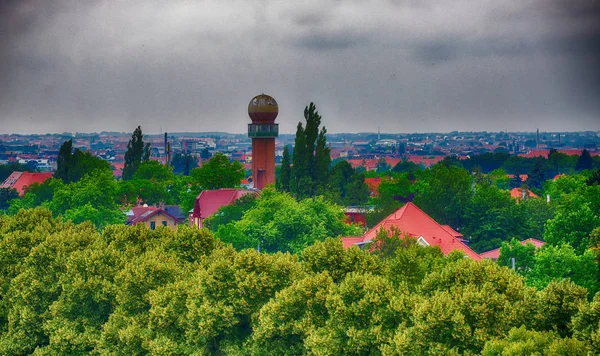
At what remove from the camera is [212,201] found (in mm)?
93750

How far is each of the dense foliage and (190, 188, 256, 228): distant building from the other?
4103 cm

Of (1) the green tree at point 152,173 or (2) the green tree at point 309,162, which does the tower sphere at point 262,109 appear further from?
(2) the green tree at point 309,162

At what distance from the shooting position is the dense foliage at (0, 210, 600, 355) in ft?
101

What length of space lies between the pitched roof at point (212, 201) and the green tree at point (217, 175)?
11380mm

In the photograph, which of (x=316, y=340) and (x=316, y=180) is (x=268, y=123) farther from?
(x=316, y=340)

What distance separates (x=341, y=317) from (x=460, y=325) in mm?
4432

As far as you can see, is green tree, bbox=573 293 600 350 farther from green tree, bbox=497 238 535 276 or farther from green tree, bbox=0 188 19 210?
green tree, bbox=0 188 19 210

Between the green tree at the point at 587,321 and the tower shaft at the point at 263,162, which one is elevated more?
the green tree at the point at 587,321

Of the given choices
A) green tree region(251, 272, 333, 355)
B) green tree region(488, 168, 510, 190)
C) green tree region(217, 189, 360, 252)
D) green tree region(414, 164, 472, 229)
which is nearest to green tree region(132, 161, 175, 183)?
green tree region(488, 168, 510, 190)

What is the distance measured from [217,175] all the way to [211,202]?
45.4 ft

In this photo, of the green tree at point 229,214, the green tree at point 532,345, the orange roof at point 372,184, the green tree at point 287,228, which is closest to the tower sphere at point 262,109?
the orange roof at point 372,184

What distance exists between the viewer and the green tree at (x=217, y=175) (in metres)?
107

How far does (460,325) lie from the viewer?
30641mm

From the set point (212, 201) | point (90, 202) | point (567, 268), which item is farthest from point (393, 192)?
point (567, 268)
